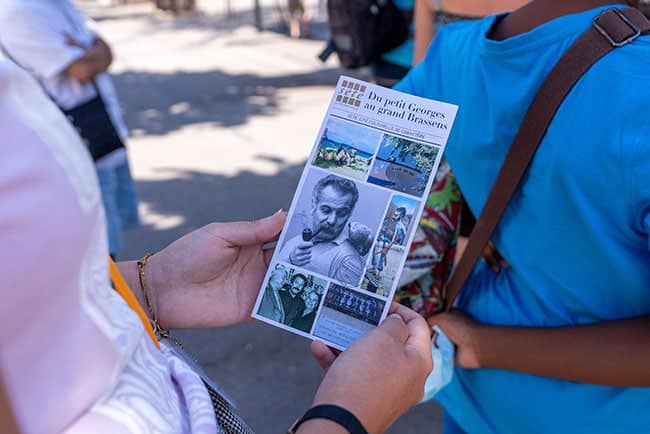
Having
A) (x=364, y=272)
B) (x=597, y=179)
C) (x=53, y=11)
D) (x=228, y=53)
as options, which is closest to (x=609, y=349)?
(x=597, y=179)

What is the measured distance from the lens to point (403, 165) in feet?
3.51

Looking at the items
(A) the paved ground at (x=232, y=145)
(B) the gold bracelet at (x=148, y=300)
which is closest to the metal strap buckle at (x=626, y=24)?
(B) the gold bracelet at (x=148, y=300)

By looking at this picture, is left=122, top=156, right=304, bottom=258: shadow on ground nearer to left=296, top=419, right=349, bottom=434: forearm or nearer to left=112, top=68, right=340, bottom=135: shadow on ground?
left=112, top=68, right=340, bottom=135: shadow on ground

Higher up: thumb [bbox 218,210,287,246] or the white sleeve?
thumb [bbox 218,210,287,246]

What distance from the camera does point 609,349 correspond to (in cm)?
106

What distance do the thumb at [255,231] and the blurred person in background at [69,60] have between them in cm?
177

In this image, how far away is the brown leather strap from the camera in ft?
3.20

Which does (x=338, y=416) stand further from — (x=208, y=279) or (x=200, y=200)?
(x=200, y=200)

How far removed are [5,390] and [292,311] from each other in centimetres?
63

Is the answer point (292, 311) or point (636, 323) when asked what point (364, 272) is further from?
point (636, 323)

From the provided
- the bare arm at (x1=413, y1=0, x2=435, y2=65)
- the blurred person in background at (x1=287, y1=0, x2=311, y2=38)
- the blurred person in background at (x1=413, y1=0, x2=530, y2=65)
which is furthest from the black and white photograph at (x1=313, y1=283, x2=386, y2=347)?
the blurred person in background at (x1=287, y1=0, x2=311, y2=38)

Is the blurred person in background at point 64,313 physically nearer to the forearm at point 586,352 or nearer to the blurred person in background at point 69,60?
the forearm at point 586,352

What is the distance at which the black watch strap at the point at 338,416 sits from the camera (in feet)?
2.68

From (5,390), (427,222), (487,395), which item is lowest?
(487,395)
